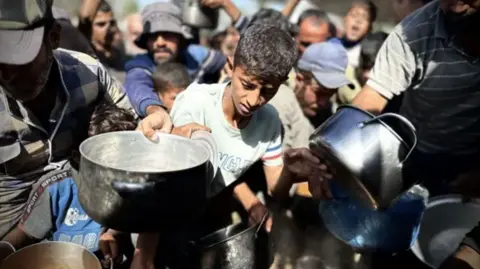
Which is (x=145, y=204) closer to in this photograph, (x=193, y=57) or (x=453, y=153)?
(x=453, y=153)

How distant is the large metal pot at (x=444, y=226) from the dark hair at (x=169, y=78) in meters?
1.62

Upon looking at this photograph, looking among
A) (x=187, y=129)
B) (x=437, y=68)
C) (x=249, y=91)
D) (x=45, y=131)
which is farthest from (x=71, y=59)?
(x=437, y=68)

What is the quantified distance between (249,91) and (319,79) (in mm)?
1324

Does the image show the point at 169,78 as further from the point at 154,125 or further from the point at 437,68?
the point at 437,68

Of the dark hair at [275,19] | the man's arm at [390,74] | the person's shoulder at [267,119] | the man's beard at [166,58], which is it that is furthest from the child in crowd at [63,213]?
the dark hair at [275,19]

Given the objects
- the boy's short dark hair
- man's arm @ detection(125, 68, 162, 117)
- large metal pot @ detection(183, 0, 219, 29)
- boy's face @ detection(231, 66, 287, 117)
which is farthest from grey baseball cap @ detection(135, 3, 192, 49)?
boy's face @ detection(231, 66, 287, 117)

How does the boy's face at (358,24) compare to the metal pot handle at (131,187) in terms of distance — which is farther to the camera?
the boy's face at (358,24)

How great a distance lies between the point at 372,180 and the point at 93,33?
315cm

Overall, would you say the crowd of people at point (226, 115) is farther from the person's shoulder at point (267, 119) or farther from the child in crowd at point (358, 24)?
the child in crowd at point (358, 24)

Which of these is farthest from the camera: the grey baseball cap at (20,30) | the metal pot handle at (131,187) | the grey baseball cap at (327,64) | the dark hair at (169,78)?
the grey baseball cap at (327,64)

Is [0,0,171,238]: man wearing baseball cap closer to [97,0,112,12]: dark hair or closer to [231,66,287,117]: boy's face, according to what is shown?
[231,66,287,117]: boy's face

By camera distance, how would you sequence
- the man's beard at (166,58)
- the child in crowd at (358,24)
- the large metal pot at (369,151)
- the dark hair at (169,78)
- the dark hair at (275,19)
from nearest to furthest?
the large metal pot at (369,151) < the dark hair at (169,78) < the man's beard at (166,58) < the dark hair at (275,19) < the child in crowd at (358,24)

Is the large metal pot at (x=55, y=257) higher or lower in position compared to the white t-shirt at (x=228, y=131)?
lower

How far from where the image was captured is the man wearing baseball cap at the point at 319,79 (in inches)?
136
